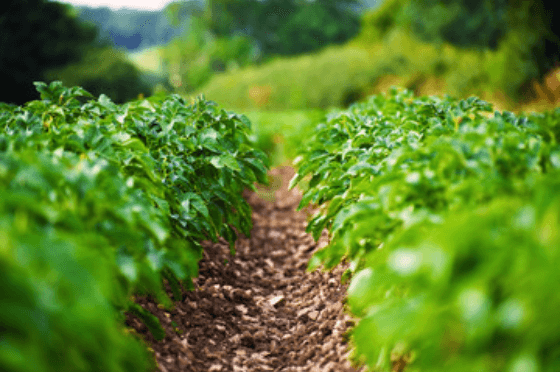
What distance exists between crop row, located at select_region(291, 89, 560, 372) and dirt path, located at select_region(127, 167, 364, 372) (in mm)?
503

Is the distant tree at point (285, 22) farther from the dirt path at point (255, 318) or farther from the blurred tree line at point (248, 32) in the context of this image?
the dirt path at point (255, 318)

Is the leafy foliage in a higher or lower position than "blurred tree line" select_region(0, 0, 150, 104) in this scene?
lower

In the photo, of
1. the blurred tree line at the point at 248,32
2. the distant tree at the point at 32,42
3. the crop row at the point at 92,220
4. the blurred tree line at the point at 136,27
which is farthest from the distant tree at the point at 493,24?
the blurred tree line at the point at 136,27

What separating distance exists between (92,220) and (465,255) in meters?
1.32

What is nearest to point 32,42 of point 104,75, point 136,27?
point 104,75

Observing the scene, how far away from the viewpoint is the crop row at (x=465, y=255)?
3.87ft

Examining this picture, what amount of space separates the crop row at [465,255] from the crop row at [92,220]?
792 mm

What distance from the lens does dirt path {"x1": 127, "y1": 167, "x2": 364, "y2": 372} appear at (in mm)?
2479

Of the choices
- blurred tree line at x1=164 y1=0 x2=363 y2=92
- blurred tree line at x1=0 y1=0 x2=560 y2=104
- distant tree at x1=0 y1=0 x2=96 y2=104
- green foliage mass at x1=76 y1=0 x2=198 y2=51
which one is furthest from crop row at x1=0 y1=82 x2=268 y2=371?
green foliage mass at x1=76 y1=0 x2=198 y2=51

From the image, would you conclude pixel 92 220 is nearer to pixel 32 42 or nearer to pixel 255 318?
pixel 255 318

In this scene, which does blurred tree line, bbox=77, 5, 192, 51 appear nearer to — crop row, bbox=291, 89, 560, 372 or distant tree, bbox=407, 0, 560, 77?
distant tree, bbox=407, 0, 560, 77

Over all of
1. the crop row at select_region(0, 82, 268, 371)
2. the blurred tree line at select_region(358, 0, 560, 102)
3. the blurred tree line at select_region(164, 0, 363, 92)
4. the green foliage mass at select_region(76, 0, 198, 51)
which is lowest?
the crop row at select_region(0, 82, 268, 371)

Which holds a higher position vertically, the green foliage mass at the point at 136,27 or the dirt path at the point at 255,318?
the green foliage mass at the point at 136,27

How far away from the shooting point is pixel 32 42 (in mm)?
21641
